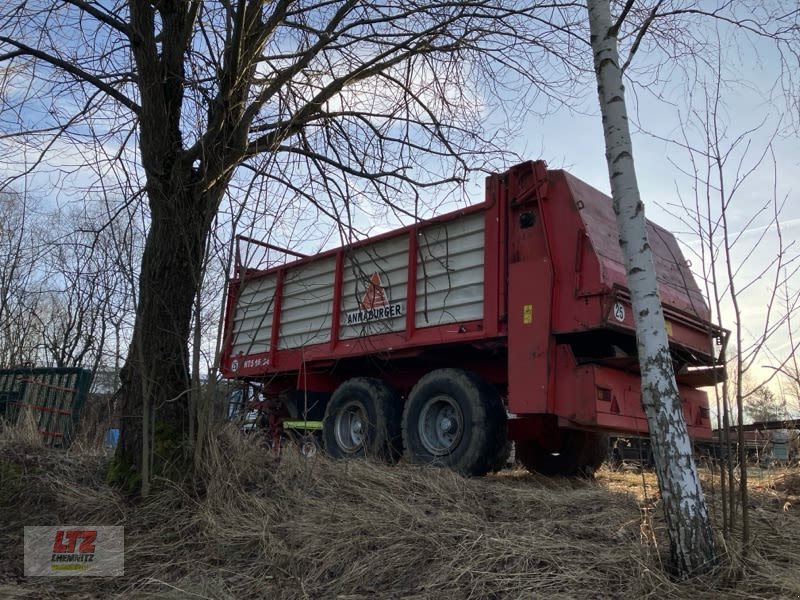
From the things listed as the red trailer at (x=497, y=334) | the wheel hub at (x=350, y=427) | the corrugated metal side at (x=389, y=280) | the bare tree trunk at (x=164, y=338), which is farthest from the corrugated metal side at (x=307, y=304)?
the bare tree trunk at (x=164, y=338)

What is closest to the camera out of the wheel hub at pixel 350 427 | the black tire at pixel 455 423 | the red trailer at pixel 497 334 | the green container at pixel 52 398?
the red trailer at pixel 497 334

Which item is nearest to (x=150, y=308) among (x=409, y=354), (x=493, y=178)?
(x=409, y=354)

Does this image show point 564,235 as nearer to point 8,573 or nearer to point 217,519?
point 217,519

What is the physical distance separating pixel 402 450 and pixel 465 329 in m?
1.64

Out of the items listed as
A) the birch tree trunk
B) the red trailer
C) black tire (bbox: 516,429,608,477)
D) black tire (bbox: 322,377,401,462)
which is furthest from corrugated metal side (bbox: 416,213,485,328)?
the birch tree trunk

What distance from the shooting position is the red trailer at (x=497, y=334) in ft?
17.8

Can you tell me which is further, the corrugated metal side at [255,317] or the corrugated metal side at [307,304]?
the corrugated metal side at [255,317]

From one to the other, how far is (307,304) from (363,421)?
189 centimetres

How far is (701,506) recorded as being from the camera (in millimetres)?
2900

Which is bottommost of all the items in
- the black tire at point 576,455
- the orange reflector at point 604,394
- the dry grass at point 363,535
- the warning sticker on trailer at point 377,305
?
the dry grass at point 363,535

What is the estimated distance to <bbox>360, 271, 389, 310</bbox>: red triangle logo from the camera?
7242 mm

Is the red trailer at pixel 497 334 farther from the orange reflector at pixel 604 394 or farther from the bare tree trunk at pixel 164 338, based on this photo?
the bare tree trunk at pixel 164 338

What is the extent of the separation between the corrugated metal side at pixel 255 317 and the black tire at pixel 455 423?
126 inches

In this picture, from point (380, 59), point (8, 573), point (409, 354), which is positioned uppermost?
point (380, 59)
